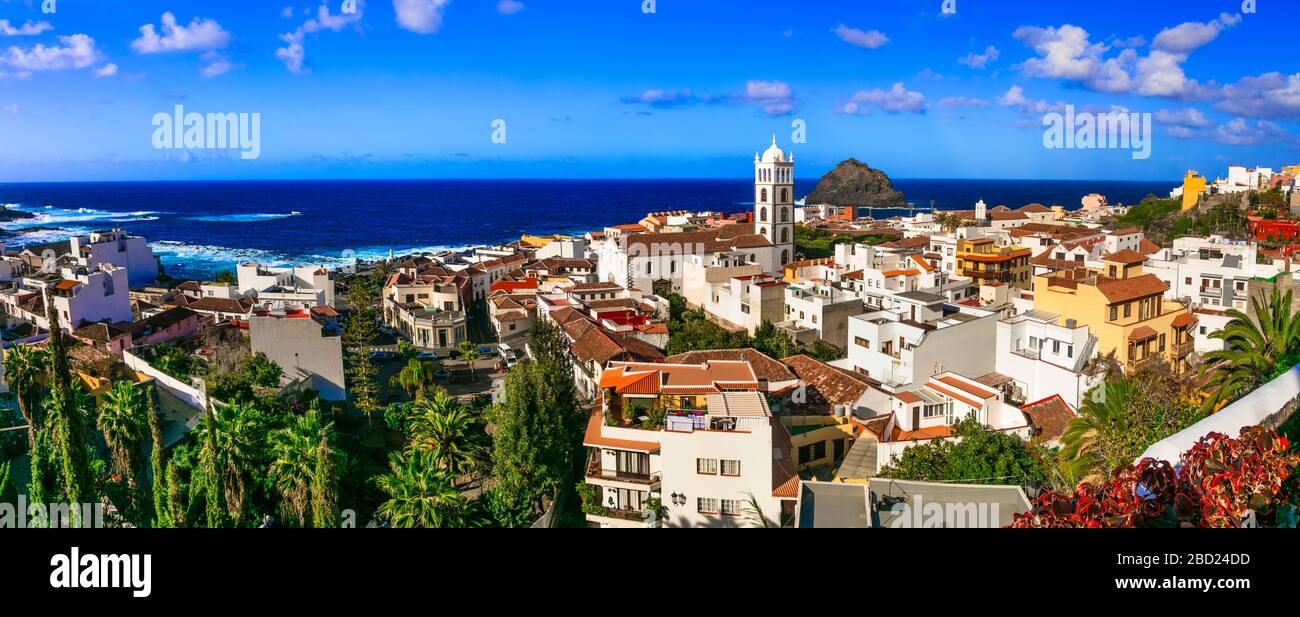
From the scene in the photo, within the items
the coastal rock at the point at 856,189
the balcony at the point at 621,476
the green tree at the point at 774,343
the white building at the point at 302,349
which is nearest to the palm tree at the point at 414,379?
the white building at the point at 302,349

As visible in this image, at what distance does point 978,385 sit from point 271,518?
12.6m

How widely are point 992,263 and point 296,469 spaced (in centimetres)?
2567

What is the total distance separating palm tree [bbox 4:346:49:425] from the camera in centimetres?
1261

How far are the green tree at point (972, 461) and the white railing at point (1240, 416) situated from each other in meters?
4.14

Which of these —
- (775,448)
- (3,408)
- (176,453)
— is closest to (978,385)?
(775,448)

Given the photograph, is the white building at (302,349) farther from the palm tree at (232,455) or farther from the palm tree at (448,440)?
the palm tree at (232,455)

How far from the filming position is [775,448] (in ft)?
42.7

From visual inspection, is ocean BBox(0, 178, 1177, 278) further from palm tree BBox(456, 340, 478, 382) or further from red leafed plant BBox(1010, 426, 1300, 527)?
red leafed plant BBox(1010, 426, 1300, 527)

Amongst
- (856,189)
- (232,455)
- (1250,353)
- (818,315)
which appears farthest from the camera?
(856,189)

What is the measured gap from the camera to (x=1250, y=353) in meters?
12.7

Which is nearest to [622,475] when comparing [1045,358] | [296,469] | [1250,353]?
[296,469]

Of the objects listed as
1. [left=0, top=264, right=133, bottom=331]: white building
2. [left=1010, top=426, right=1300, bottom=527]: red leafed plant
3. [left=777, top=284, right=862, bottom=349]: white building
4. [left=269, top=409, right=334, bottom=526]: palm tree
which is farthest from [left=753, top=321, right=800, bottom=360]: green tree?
[left=0, top=264, right=133, bottom=331]: white building

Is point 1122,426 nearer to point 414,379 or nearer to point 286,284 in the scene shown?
point 414,379
